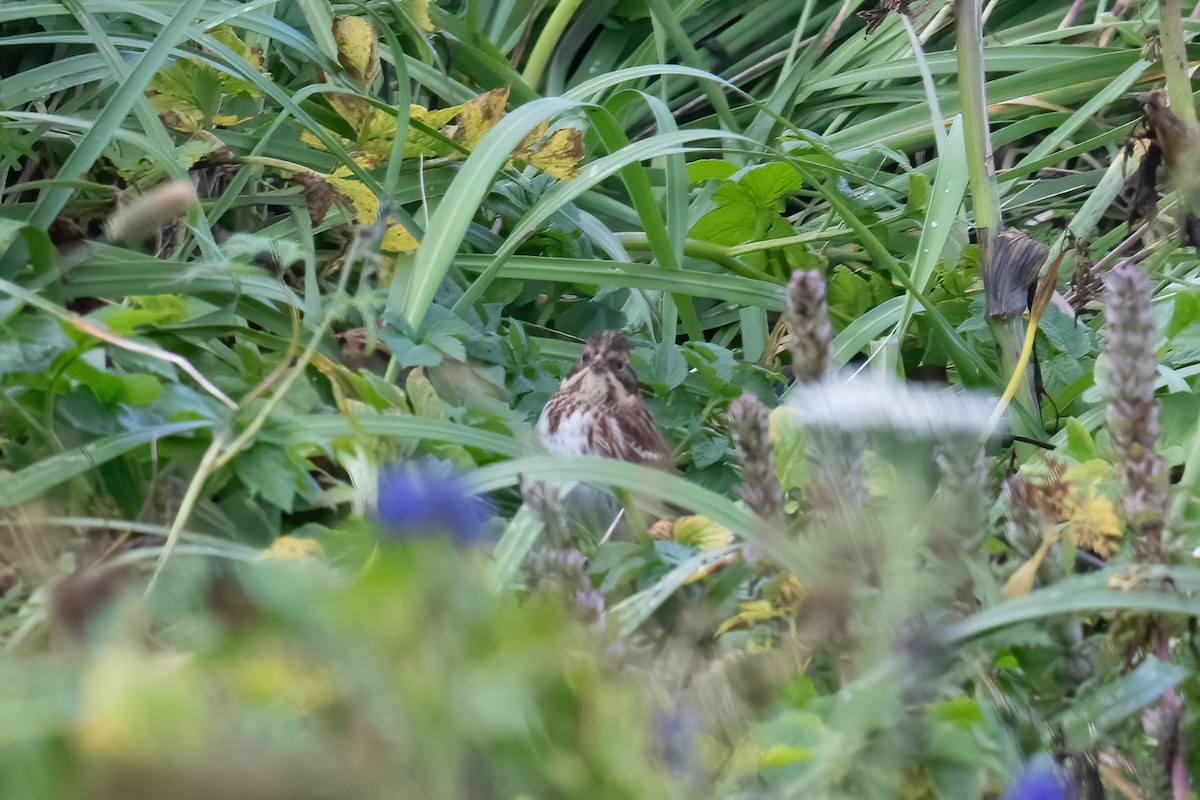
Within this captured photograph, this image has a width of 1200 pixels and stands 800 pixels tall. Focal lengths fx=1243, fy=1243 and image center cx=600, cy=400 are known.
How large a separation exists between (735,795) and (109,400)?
76cm

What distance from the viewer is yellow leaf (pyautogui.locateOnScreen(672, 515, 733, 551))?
3.61 ft

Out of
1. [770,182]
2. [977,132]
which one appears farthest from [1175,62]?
[770,182]

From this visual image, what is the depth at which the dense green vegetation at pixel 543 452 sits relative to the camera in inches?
18.7

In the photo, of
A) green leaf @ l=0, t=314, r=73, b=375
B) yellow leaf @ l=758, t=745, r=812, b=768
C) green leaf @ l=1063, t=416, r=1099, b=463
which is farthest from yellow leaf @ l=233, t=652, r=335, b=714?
green leaf @ l=1063, t=416, r=1099, b=463

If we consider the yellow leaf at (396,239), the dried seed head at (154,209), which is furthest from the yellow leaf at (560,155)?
the dried seed head at (154,209)

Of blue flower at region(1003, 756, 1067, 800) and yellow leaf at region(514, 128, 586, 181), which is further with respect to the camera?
yellow leaf at region(514, 128, 586, 181)

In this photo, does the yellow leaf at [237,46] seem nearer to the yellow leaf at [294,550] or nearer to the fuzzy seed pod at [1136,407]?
the yellow leaf at [294,550]

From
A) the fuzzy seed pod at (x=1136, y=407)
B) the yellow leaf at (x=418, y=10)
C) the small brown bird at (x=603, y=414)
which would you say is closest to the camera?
the fuzzy seed pod at (x=1136, y=407)

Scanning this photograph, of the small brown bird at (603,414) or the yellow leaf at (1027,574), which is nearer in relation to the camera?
the yellow leaf at (1027,574)

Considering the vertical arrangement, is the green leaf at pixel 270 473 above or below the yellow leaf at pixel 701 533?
above

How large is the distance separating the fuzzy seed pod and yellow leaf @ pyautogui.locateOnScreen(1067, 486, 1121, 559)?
3.4 inches

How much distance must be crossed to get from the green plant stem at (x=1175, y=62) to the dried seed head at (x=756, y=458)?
2.81 feet

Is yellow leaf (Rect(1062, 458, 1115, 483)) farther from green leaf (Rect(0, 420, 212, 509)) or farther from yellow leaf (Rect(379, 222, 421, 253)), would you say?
yellow leaf (Rect(379, 222, 421, 253))

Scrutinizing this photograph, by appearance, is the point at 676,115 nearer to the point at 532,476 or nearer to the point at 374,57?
the point at 374,57
